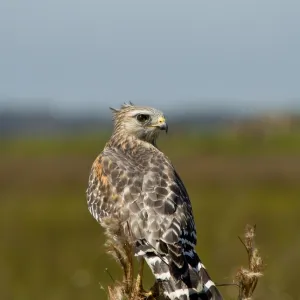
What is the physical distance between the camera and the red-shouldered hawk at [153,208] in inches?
279

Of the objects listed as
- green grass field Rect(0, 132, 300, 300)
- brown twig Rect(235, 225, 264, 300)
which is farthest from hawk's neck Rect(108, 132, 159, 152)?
brown twig Rect(235, 225, 264, 300)

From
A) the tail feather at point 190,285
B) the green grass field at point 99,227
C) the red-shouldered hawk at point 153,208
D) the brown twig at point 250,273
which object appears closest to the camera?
the brown twig at point 250,273

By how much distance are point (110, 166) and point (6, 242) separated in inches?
640

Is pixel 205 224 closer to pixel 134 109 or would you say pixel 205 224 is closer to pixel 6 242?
pixel 6 242

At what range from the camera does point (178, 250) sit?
738cm

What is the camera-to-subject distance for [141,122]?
32.1 feet

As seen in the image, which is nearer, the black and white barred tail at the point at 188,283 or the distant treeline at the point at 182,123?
the black and white barred tail at the point at 188,283

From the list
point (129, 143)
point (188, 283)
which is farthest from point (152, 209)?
point (129, 143)

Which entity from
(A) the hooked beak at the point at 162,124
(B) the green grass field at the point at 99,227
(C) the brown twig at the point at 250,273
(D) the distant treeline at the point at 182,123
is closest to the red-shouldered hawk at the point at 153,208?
(A) the hooked beak at the point at 162,124

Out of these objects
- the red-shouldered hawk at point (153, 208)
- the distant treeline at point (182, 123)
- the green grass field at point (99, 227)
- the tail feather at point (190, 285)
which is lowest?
the distant treeline at point (182, 123)

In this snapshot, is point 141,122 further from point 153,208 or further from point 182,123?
point 182,123

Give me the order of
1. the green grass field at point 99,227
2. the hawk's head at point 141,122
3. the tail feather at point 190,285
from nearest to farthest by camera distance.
→ the tail feather at point 190,285, the hawk's head at point 141,122, the green grass field at point 99,227

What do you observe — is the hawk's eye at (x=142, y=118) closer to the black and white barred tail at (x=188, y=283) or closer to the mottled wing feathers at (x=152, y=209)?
the mottled wing feathers at (x=152, y=209)

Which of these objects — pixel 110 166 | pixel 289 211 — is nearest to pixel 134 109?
pixel 110 166
